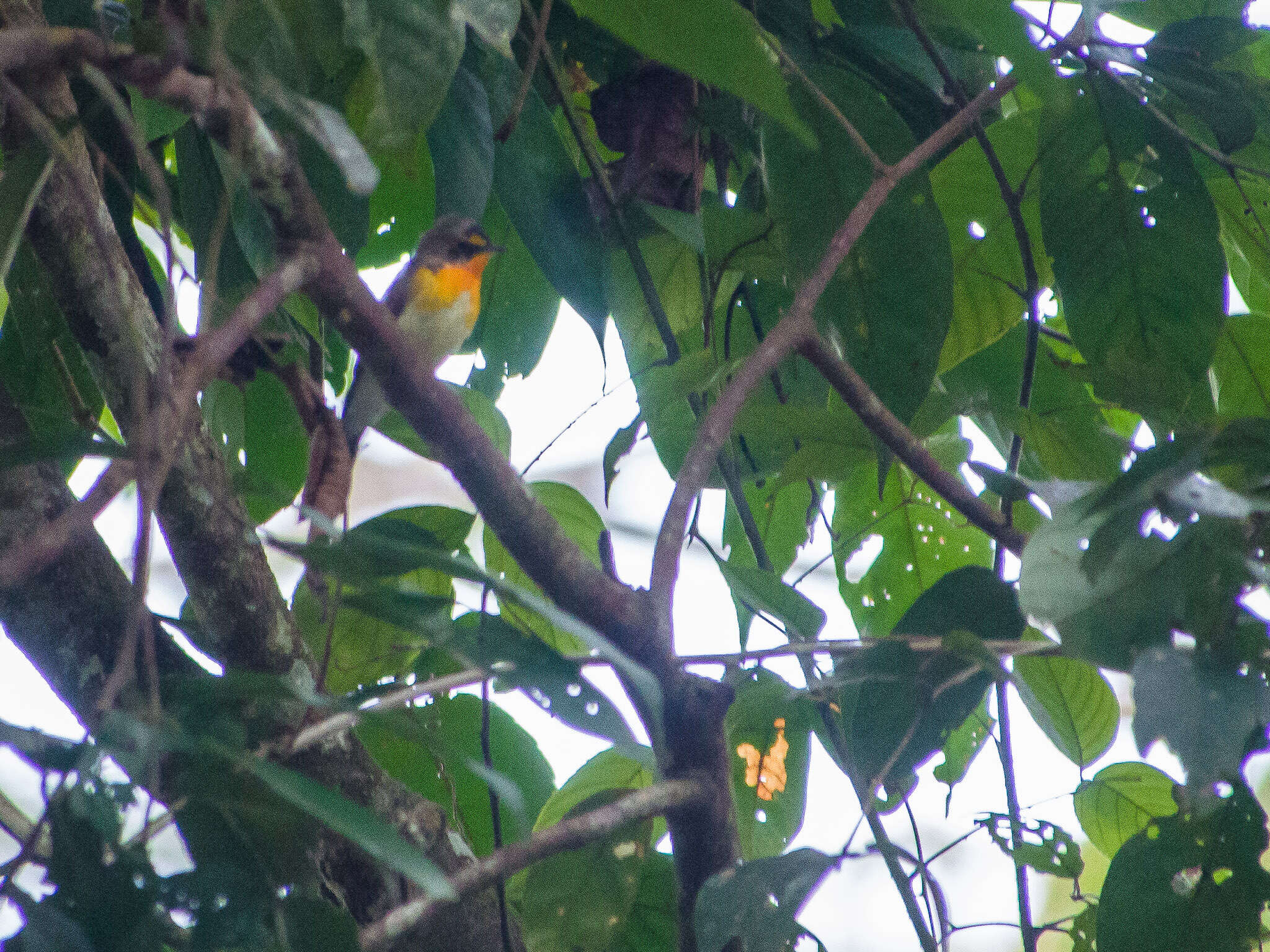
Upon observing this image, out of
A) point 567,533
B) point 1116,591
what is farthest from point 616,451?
point 1116,591

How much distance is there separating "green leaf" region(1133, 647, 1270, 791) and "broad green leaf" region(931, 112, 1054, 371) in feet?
2.38

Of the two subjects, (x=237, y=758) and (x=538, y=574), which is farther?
(x=538, y=574)

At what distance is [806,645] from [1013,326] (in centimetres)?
77

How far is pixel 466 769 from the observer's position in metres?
1.49

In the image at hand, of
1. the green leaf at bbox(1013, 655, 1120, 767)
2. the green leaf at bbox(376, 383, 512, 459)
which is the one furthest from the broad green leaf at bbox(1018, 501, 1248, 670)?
the green leaf at bbox(376, 383, 512, 459)

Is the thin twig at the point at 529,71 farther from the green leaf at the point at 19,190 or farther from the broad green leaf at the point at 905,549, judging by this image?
the broad green leaf at the point at 905,549

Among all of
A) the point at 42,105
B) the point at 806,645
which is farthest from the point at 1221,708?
the point at 42,105

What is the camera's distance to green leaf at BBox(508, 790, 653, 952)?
3.82 feet

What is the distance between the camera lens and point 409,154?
92 cm

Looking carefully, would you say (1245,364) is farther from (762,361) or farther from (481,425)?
(481,425)

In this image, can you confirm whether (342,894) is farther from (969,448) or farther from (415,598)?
(969,448)

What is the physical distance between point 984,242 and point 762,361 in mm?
568

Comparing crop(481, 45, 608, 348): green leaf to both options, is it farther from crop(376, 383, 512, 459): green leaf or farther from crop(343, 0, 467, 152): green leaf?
crop(343, 0, 467, 152): green leaf

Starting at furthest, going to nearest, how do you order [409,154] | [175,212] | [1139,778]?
[175,212] < [1139,778] < [409,154]
